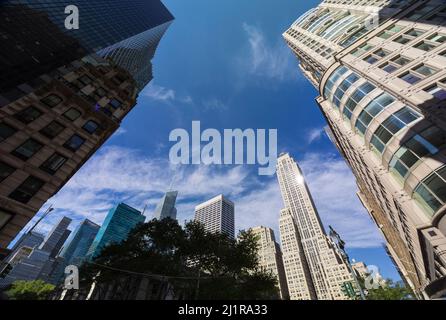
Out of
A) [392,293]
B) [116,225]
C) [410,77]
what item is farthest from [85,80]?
[116,225]

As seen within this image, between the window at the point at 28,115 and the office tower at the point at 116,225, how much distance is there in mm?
170075

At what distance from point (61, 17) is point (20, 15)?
23.9 ft

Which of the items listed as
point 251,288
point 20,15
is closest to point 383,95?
point 251,288

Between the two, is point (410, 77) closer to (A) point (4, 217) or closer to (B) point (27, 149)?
(B) point (27, 149)

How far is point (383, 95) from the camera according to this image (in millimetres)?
22250

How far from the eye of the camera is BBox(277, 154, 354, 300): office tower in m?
114

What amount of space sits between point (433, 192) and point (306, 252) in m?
138

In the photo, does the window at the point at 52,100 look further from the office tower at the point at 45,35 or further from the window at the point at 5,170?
the window at the point at 5,170

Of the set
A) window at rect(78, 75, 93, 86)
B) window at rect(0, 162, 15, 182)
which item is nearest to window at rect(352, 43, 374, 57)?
window at rect(78, 75, 93, 86)

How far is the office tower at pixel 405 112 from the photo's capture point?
1609 centimetres

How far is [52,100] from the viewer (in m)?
24.0

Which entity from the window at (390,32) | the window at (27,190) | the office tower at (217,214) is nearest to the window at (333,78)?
the window at (390,32)
